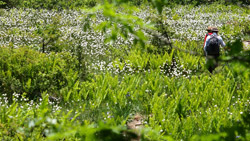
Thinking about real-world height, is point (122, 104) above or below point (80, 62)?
below

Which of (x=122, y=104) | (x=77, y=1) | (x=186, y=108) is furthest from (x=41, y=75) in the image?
(x=77, y=1)

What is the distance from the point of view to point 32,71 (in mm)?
6719

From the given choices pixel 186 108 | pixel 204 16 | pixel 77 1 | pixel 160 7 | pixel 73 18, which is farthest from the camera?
pixel 77 1

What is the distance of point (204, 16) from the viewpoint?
16891 mm

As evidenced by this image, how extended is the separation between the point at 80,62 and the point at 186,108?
3439 mm

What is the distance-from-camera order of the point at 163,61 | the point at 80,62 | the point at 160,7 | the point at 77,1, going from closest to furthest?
1. the point at 160,7
2. the point at 80,62
3. the point at 163,61
4. the point at 77,1

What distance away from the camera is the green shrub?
6.36 metres

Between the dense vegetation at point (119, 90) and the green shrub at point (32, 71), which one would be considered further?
the green shrub at point (32, 71)

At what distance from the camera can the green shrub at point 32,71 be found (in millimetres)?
6359

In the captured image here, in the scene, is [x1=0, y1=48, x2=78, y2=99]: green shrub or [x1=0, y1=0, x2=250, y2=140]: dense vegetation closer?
[x1=0, y1=0, x2=250, y2=140]: dense vegetation

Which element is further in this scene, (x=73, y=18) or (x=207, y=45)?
(x=73, y=18)

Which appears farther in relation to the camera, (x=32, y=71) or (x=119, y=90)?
(x=32, y=71)

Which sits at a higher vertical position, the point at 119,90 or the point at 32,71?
the point at 32,71

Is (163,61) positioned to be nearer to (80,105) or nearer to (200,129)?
(80,105)
